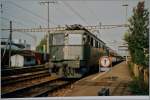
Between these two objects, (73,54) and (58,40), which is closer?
(73,54)

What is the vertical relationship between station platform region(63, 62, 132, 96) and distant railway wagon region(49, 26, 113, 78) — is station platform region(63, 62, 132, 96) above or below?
below

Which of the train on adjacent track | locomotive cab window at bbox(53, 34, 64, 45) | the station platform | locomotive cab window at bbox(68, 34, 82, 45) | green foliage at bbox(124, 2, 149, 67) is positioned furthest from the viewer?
locomotive cab window at bbox(53, 34, 64, 45)

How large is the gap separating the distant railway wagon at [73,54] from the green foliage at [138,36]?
3.29 meters

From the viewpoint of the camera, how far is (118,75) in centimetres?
680

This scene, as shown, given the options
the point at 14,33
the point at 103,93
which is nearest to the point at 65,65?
the point at 14,33

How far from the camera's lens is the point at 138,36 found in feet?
17.7

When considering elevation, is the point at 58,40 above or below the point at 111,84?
above

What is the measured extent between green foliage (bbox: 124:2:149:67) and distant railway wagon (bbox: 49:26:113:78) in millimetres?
3294

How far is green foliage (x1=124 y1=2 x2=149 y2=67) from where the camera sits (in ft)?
16.6

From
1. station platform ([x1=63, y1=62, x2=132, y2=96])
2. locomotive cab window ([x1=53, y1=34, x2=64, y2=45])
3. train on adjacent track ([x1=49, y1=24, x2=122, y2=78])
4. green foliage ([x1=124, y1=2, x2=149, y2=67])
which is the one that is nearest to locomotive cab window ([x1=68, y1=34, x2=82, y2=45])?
train on adjacent track ([x1=49, y1=24, x2=122, y2=78])

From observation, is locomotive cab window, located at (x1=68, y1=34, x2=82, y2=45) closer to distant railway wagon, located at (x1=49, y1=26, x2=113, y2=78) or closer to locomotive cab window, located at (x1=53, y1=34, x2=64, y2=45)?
distant railway wagon, located at (x1=49, y1=26, x2=113, y2=78)

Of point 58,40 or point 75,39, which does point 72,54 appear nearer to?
point 75,39

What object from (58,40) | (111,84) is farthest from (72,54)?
(111,84)

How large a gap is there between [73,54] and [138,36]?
4038mm
